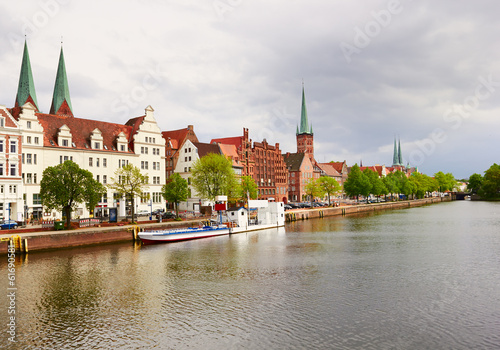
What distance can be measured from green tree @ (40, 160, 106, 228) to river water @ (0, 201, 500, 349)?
1006 cm

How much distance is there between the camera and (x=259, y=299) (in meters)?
28.8

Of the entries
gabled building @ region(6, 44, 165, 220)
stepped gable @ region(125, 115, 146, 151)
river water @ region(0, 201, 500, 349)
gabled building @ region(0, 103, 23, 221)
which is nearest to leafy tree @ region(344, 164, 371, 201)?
gabled building @ region(6, 44, 165, 220)

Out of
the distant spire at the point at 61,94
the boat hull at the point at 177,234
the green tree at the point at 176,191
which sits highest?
the distant spire at the point at 61,94

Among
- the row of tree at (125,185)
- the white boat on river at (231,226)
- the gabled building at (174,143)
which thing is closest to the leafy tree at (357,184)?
the row of tree at (125,185)

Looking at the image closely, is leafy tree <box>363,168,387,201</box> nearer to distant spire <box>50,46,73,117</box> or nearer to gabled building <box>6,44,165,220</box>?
gabled building <box>6,44,165,220</box>

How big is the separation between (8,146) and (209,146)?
6294 cm

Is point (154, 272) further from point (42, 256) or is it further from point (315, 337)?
point (315, 337)

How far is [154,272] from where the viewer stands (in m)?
38.6

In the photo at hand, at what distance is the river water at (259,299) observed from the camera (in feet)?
71.2

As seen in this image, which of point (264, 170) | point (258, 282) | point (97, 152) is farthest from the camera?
point (264, 170)

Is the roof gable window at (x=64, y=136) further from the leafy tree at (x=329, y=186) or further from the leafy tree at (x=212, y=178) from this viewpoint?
the leafy tree at (x=329, y=186)

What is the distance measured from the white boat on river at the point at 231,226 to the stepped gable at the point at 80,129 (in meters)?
29.2

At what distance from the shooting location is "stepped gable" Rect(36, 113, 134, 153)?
7712 centimetres

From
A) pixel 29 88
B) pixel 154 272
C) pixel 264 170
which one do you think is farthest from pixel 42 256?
pixel 264 170
